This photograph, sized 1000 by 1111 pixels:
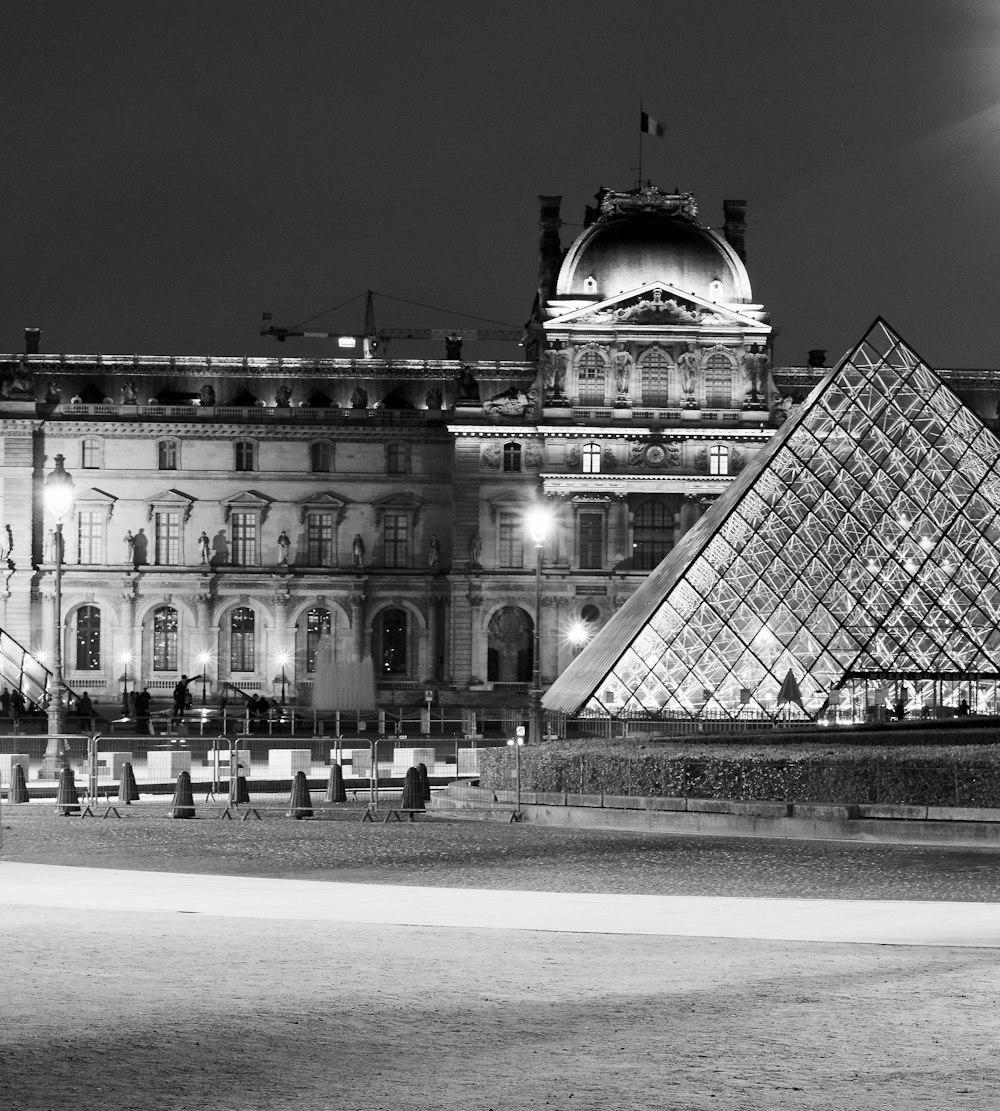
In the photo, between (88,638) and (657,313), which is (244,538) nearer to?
(88,638)

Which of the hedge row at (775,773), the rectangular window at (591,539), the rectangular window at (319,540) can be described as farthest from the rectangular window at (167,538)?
the hedge row at (775,773)

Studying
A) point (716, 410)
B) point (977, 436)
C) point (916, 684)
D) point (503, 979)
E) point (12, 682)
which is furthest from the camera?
point (716, 410)

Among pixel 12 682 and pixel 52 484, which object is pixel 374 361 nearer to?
pixel 12 682

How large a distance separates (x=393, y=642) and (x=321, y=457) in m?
7.66

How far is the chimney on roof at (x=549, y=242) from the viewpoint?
80.8m

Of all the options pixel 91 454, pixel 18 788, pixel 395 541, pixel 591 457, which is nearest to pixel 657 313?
pixel 591 457

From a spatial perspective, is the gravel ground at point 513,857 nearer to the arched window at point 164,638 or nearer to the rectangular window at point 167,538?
the arched window at point 164,638

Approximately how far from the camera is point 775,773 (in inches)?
902

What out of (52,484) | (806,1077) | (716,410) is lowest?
(806,1077)

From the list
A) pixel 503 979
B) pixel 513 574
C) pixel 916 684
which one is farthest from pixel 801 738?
pixel 513 574

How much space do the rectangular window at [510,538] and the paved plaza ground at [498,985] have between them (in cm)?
5595

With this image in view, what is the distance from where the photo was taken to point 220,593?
76000mm

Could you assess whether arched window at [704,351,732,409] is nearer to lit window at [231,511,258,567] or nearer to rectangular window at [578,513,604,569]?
rectangular window at [578,513,604,569]

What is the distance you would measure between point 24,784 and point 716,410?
48.8 m
